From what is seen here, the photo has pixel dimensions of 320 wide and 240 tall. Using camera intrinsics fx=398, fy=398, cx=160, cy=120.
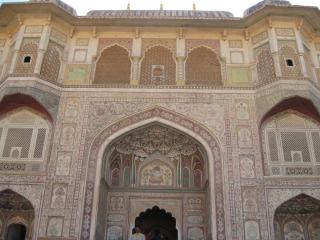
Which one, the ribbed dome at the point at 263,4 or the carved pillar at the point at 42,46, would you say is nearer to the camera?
the carved pillar at the point at 42,46

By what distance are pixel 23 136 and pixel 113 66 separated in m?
3.38

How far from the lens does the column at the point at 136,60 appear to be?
1196 cm

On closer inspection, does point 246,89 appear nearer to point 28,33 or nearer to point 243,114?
point 243,114

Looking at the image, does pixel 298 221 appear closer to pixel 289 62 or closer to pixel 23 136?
pixel 289 62

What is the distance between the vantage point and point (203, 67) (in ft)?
40.2

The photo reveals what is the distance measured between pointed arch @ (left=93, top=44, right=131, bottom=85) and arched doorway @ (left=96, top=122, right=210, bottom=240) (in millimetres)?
1833

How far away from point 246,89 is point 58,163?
5714mm

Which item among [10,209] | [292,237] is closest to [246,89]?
[292,237]

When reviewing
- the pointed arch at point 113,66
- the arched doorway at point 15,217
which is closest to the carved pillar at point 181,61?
the pointed arch at point 113,66

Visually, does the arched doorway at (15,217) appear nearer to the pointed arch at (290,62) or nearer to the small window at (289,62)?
the pointed arch at (290,62)

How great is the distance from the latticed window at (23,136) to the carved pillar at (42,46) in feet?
4.33

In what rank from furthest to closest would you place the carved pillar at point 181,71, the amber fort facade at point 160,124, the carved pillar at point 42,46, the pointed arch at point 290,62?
the carved pillar at point 181,71
the carved pillar at point 42,46
the pointed arch at point 290,62
the amber fort facade at point 160,124

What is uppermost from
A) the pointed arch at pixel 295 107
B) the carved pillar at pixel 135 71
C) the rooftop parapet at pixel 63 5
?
the rooftop parapet at pixel 63 5

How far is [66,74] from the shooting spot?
1204 cm
